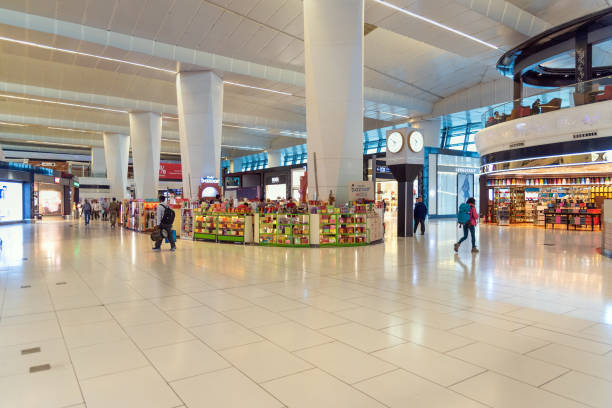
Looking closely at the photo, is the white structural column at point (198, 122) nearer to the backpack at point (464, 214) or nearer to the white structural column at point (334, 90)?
the white structural column at point (334, 90)

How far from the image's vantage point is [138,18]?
12531 millimetres

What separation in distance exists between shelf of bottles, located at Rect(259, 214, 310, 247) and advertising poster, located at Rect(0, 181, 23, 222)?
58.0 feet

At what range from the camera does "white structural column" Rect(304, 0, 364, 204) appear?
35.7 feet

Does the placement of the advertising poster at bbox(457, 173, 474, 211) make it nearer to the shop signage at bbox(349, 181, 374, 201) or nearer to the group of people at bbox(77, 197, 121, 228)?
the shop signage at bbox(349, 181, 374, 201)

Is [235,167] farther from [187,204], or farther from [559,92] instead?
[559,92]

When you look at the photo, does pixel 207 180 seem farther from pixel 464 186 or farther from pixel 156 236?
pixel 464 186

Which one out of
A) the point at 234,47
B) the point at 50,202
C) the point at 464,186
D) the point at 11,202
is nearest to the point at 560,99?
the point at 234,47

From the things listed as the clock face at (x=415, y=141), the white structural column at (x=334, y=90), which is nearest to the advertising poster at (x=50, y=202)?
the white structural column at (x=334, y=90)

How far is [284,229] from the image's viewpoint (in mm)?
10453

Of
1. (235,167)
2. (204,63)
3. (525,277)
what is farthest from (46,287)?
(235,167)

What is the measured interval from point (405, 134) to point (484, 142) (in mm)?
3152

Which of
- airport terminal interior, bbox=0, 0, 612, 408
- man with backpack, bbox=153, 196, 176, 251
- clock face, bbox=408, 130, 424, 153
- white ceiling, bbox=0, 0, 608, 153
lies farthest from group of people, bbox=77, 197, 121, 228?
clock face, bbox=408, 130, 424, 153

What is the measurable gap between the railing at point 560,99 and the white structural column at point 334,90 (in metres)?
5.09

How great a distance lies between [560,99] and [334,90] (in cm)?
622
